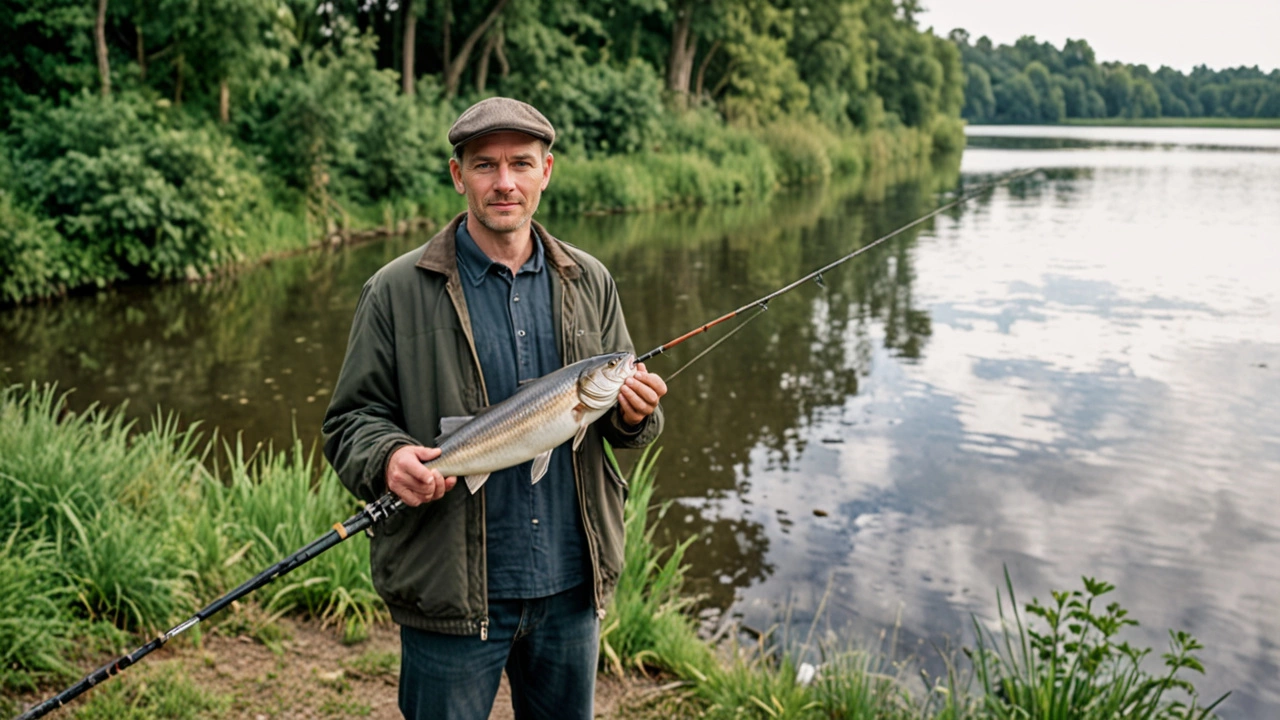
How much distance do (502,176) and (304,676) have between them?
3.00 meters

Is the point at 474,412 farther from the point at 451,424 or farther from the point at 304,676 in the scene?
the point at 304,676

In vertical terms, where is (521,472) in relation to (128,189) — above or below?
below

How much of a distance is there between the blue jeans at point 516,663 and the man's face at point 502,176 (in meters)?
1.04

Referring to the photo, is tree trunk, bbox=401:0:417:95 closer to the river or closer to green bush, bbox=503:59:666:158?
green bush, bbox=503:59:666:158

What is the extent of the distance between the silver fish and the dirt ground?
226 centimetres

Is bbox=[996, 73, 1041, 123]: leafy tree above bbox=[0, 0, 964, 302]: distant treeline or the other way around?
above

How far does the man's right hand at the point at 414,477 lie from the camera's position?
2.52 meters

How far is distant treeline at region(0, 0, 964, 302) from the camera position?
15383 millimetres

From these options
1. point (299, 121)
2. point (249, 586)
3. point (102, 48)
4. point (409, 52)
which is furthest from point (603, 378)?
point (409, 52)

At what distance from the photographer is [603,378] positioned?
261 cm

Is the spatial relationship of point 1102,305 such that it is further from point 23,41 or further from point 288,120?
point 23,41

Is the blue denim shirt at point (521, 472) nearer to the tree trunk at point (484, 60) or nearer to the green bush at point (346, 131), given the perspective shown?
the green bush at point (346, 131)

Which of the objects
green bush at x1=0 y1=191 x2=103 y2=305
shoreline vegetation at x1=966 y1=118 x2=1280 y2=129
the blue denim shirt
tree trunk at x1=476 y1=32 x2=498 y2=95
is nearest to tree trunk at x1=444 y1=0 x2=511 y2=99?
tree trunk at x1=476 y1=32 x2=498 y2=95

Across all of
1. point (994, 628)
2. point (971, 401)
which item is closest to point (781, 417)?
point (971, 401)
